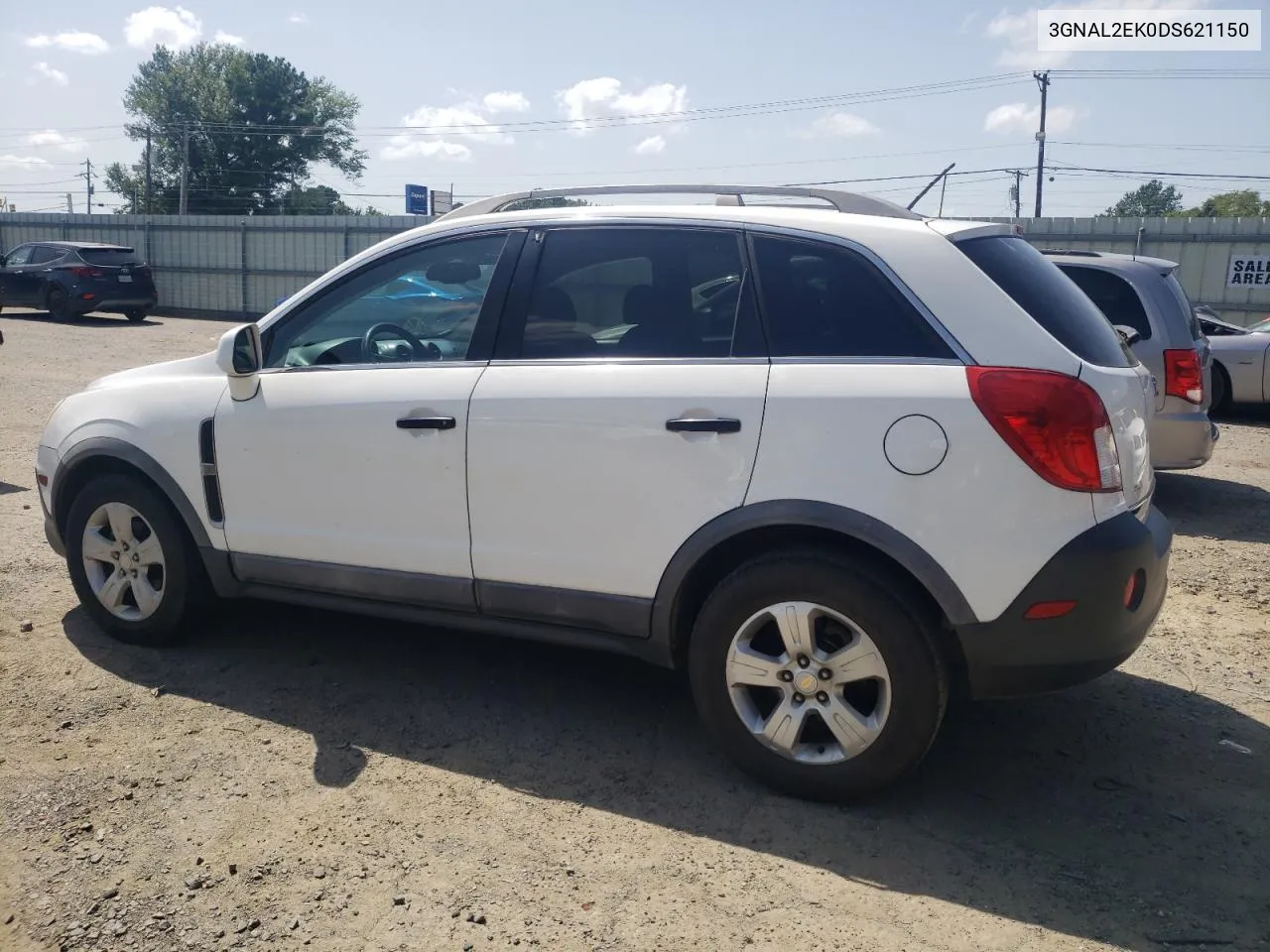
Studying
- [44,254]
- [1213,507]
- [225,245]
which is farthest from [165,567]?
[225,245]

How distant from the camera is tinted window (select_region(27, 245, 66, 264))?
927 inches

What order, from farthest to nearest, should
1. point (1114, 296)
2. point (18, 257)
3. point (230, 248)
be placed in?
point (230, 248)
point (18, 257)
point (1114, 296)

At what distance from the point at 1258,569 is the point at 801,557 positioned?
4210mm

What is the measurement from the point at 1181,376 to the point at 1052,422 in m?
4.84

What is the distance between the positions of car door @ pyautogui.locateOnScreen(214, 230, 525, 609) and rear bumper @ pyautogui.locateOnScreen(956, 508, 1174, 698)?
1.81 m

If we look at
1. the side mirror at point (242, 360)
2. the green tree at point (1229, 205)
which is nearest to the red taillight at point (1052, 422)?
the side mirror at point (242, 360)

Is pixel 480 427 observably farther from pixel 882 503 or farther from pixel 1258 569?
pixel 1258 569

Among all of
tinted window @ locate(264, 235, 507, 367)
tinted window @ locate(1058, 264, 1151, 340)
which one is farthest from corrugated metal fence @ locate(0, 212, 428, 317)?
tinted window @ locate(264, 235, 507, 367)

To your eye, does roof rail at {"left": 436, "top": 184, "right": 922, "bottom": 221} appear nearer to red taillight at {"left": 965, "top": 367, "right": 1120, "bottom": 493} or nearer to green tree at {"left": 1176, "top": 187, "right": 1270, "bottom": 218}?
red taillight at {"left": 965, "top": 367, "right": 1120, "bottom": 493}

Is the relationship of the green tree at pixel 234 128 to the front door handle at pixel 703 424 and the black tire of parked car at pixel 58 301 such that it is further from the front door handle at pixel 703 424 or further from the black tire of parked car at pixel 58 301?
the front door handle at pixel 703 424

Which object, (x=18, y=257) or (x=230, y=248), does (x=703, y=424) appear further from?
(x=230, y=248)

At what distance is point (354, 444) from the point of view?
4133mm

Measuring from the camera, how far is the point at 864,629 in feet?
11.0

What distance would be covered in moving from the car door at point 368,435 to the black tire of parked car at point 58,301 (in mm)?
21434
